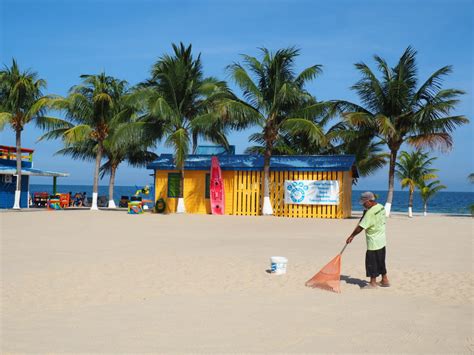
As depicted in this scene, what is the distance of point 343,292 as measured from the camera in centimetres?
735

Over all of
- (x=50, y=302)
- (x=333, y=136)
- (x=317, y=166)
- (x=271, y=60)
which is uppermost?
(x=271, y=60)

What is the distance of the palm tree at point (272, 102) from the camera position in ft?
75.8

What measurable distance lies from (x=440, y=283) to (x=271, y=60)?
17.5 m

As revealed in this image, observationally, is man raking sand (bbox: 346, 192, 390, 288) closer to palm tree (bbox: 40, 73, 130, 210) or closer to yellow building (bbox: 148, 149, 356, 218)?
yellow building (bbox: 148, 149, 356, 218)

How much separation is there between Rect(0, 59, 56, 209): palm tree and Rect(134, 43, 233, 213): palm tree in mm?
5380

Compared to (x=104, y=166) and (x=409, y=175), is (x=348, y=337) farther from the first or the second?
(x=104, y=166)

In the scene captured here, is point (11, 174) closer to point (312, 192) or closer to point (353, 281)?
point (312, 192)

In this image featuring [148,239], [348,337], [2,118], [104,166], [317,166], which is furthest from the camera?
[104,166]

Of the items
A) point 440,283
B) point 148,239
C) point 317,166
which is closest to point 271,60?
point 317,166

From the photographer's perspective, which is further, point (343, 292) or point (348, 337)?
point (343, 292)

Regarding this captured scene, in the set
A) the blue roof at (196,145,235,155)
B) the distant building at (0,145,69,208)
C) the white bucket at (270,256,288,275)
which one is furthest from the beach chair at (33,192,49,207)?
the white bucket at (270,256,288,275)

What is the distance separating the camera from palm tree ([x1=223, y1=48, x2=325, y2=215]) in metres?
23.1

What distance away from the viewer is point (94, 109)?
2758 centimetres

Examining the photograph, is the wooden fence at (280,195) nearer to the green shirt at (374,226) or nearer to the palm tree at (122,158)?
the palm tree at (122,158)
